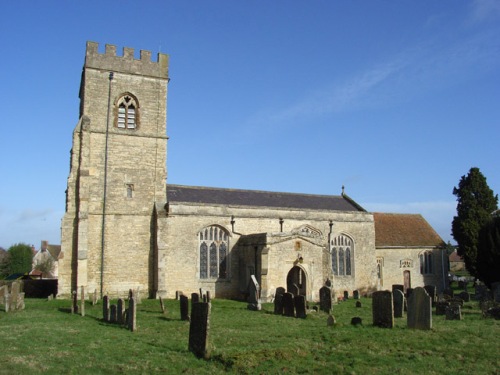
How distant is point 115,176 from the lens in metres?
25.9

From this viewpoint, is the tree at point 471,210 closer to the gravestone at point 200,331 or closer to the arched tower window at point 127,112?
the arched tower window at point 127,112

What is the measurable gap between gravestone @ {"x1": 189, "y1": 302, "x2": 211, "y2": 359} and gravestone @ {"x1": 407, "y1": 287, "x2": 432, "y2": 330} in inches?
251

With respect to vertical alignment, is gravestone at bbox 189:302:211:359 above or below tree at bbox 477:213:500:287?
below

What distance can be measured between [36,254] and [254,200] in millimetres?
48725

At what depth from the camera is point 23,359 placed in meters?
9.70

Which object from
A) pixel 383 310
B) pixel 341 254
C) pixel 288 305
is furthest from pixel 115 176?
pixel 383 310

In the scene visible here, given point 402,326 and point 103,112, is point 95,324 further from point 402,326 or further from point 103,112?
point 103,112

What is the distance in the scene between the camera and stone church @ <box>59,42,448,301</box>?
24641 mm

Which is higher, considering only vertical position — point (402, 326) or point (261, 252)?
point (261, 252)

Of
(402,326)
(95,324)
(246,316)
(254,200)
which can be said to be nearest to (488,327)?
(402,326)

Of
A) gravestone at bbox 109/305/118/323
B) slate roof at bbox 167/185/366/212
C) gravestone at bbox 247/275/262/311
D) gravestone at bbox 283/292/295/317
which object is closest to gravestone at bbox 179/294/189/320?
gravestone at bbox 109/305/118/323

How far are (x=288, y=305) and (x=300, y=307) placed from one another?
0.81 metres

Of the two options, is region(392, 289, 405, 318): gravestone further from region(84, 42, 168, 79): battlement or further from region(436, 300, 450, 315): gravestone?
region(84, 42, 168, 79): battlement

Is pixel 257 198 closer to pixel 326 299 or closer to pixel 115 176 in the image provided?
pixel 115 176
